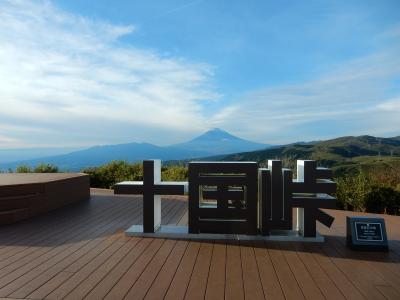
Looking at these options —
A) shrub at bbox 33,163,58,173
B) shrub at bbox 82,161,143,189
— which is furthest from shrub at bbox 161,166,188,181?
shrub at bbox 33,163,58,173

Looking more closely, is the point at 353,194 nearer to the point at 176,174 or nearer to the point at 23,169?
the point at 176,174

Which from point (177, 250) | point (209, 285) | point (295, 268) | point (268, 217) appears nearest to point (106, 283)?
point (209, 285)

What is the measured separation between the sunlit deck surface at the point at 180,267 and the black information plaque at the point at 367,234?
0.12 m

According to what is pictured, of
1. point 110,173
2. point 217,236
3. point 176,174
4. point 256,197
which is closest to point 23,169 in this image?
point 110,173

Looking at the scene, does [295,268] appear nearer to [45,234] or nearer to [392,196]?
[45,234]

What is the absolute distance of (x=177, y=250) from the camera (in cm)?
471

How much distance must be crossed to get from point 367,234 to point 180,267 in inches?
93.2

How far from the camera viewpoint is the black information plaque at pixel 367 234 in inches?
185

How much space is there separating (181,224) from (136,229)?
2.79 feet

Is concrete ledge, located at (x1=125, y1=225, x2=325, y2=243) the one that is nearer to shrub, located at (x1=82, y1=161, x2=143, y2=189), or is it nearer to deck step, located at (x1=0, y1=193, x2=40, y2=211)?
deck step, located at (x1=0, y1=193, x2=40, y2=211)

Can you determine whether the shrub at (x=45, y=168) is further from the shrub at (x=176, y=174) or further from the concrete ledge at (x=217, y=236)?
the concrete ledge at (x=217, y=236)

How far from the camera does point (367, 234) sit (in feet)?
15.7

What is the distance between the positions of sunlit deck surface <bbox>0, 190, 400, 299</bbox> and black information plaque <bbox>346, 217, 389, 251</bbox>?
0.40 feet

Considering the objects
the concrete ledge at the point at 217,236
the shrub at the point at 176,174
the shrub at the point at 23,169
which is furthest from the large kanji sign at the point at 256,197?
the shrub at the point at 23,169
